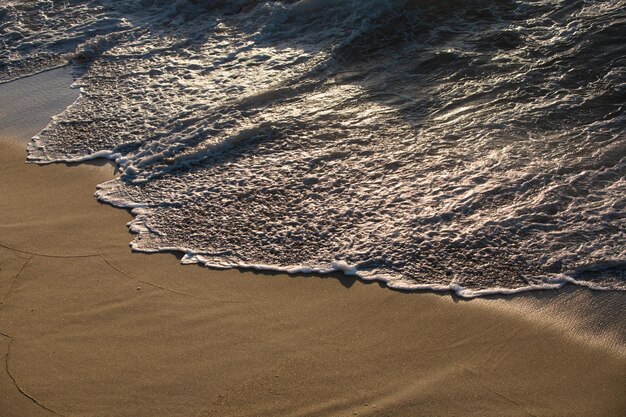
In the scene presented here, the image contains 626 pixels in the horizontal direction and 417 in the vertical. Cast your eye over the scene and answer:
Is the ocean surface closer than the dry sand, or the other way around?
the dry sand

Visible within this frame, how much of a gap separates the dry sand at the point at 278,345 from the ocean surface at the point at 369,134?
23 cm

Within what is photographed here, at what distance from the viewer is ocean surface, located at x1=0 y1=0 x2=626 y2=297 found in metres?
4.12

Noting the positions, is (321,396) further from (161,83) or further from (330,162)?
(161,83)

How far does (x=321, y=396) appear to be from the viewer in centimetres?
316

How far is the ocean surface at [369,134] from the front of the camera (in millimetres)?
4125

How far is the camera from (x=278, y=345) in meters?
3.47

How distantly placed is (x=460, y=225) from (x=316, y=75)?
2.74 metres

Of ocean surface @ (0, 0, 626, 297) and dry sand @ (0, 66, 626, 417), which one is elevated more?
ocean surface @ (0, 0, 626, 297)

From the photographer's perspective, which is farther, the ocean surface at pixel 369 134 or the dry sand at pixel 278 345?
the ocean surface at pixel 369 134

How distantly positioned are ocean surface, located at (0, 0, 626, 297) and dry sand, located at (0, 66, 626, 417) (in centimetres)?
23

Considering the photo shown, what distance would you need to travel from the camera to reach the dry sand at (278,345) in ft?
10.3

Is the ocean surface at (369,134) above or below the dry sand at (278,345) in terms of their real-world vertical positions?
above

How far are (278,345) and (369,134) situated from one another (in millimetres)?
2342

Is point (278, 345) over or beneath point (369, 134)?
beneath
